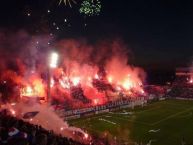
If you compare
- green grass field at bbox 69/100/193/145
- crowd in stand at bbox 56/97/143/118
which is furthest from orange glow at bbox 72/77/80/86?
green grass field at bbox 69/100/193/145

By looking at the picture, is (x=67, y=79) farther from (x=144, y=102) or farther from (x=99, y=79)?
(x=144, y=102)

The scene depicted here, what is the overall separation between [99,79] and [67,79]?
9490 millimetres

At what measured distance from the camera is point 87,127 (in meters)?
36.4

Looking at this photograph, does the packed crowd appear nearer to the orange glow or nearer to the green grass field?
the green grass field

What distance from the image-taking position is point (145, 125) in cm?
3891

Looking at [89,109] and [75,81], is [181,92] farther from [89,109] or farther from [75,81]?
[89,109]

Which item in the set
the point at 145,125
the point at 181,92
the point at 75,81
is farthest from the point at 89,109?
the point at 181,92

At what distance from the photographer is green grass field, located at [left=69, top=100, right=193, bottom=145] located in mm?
32812

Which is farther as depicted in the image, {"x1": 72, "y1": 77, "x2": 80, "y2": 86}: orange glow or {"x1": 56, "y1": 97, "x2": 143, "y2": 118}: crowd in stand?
{"x1": 72, "y1": 77, "x2": 80, "y2": 86}: orange glow

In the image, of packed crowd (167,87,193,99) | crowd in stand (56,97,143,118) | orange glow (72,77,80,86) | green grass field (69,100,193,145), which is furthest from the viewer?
orange glow (72,77,80,86)

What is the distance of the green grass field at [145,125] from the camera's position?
32812 mm

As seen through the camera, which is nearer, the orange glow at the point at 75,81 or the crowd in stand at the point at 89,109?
the crowd in stand at the point at 89,109

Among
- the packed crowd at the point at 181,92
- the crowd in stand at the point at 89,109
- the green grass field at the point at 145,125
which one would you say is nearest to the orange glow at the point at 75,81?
the packed crowd at the point at 181,92

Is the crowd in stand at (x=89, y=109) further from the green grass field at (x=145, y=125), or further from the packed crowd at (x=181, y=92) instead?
the packed crowd at (x=181, y=92)
